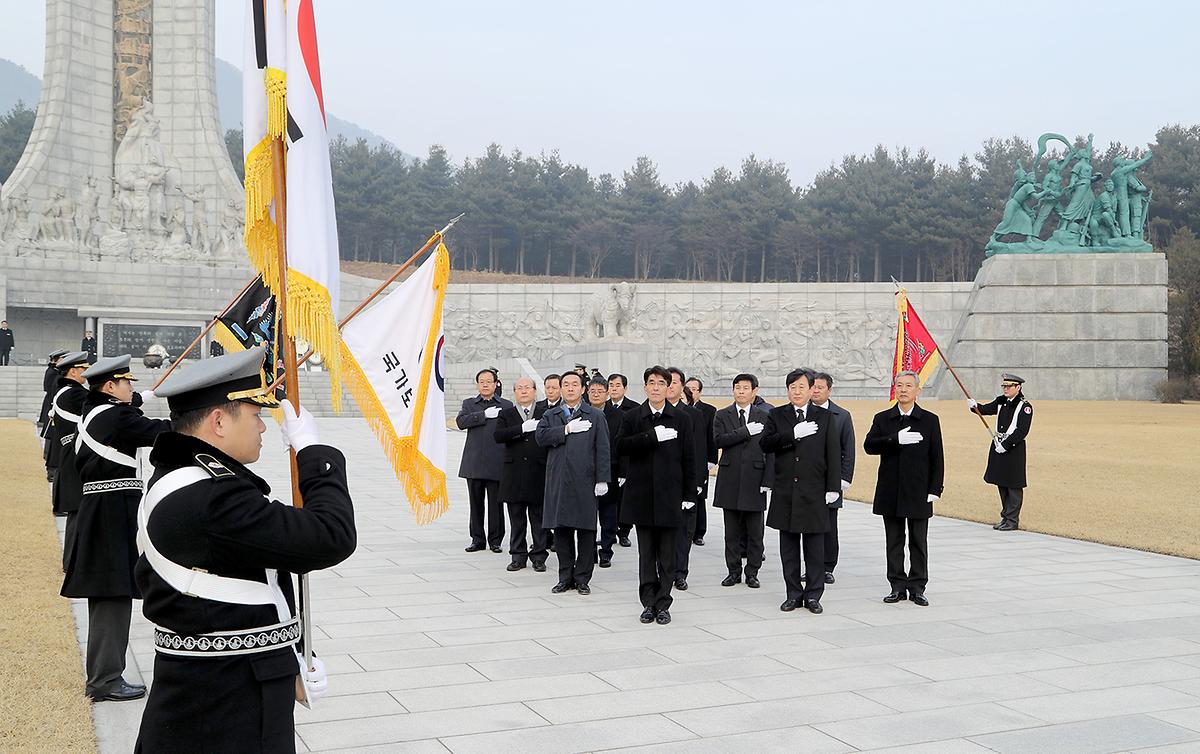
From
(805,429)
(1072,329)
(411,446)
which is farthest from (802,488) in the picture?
(1072,329)

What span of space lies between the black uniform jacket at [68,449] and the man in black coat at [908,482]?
4725 mm

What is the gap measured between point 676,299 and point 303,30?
1245 inches

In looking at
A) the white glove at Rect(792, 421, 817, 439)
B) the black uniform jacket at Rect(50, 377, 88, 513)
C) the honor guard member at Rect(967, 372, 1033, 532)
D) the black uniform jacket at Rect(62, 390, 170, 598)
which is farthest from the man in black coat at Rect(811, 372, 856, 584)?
the black uniform jacket at Rect(50, 377, 88, 513)

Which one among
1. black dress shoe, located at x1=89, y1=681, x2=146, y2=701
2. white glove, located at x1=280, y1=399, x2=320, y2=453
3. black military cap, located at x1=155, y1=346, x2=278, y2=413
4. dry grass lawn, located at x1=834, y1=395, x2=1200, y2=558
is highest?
black military cap, located at x1=155, y1=346, x2=278, y2=413

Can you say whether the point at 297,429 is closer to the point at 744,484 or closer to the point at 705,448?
the point at 744,484

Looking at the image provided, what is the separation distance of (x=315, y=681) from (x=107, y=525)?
235 centimetres

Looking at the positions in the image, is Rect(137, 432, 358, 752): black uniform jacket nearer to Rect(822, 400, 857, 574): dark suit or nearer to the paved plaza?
the paved plaza

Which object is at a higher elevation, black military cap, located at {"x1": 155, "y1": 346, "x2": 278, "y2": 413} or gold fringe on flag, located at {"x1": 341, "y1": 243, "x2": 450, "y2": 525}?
black military cap, located at {"x1": 155, "y1": 346, "x2": 278, "y2": 413}

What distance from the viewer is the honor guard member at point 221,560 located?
2232 millimetres

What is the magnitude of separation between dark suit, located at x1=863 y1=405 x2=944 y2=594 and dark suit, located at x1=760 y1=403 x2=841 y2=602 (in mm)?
349

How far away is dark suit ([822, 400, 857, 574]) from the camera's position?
281 inches

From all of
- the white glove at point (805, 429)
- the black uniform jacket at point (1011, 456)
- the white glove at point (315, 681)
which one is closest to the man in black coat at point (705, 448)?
the white glove at point (805, 429)

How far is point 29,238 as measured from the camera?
30.0 m

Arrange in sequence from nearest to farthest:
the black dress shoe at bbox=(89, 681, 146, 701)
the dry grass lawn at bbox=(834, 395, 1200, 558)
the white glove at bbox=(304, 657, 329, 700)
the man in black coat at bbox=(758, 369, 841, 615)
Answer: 1. the white glove at bbox=(304, 657, 329, 700)
2. the black dress shoe at bbox=(89, 681, 146, 701)
3. the man in black coat at bbox=(758, 369, 841, 615)
4. the dry grass lawn at bbox=(834, 395, 1200, 558)
